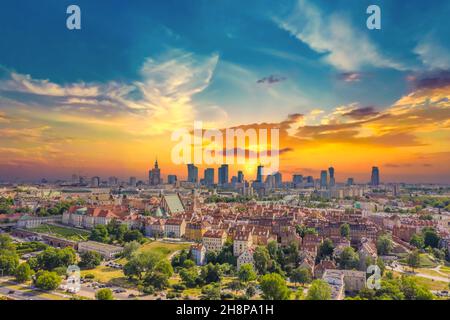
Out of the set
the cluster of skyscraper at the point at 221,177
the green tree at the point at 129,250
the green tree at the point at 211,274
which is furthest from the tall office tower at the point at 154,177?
the green tree at the point at 211,274

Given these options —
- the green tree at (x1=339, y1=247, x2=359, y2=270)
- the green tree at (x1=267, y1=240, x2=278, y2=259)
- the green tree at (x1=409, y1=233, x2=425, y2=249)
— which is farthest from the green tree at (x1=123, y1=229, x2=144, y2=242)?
the green tree at (x1=409, y1=233, x2=425, y2=249)

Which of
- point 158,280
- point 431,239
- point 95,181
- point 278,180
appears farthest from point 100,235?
point 278,180

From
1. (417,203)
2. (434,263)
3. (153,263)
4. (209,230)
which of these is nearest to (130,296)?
(153,263)

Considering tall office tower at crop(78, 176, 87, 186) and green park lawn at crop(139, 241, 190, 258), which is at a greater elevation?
tall office tower at crop(78, 176, 87, 186)

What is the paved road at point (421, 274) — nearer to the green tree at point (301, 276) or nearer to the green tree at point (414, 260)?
the green tree at point (414, 260)

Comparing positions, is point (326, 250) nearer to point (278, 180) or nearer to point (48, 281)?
point (48, 281)

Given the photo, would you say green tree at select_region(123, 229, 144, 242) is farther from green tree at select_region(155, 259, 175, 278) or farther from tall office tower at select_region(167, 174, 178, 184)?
tall office tower at select_region(167, 174, 178, 184)

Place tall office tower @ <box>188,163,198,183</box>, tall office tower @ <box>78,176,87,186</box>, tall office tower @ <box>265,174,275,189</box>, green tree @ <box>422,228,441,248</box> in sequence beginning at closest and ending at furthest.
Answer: green tree @ <box>422,228,441,248</box> → tall office tower @ <box>188,163,198,183</box> → tall office tower @ <box>265,174,275,189</box> → tall office tower @ <box>78,176,87,186</box>
